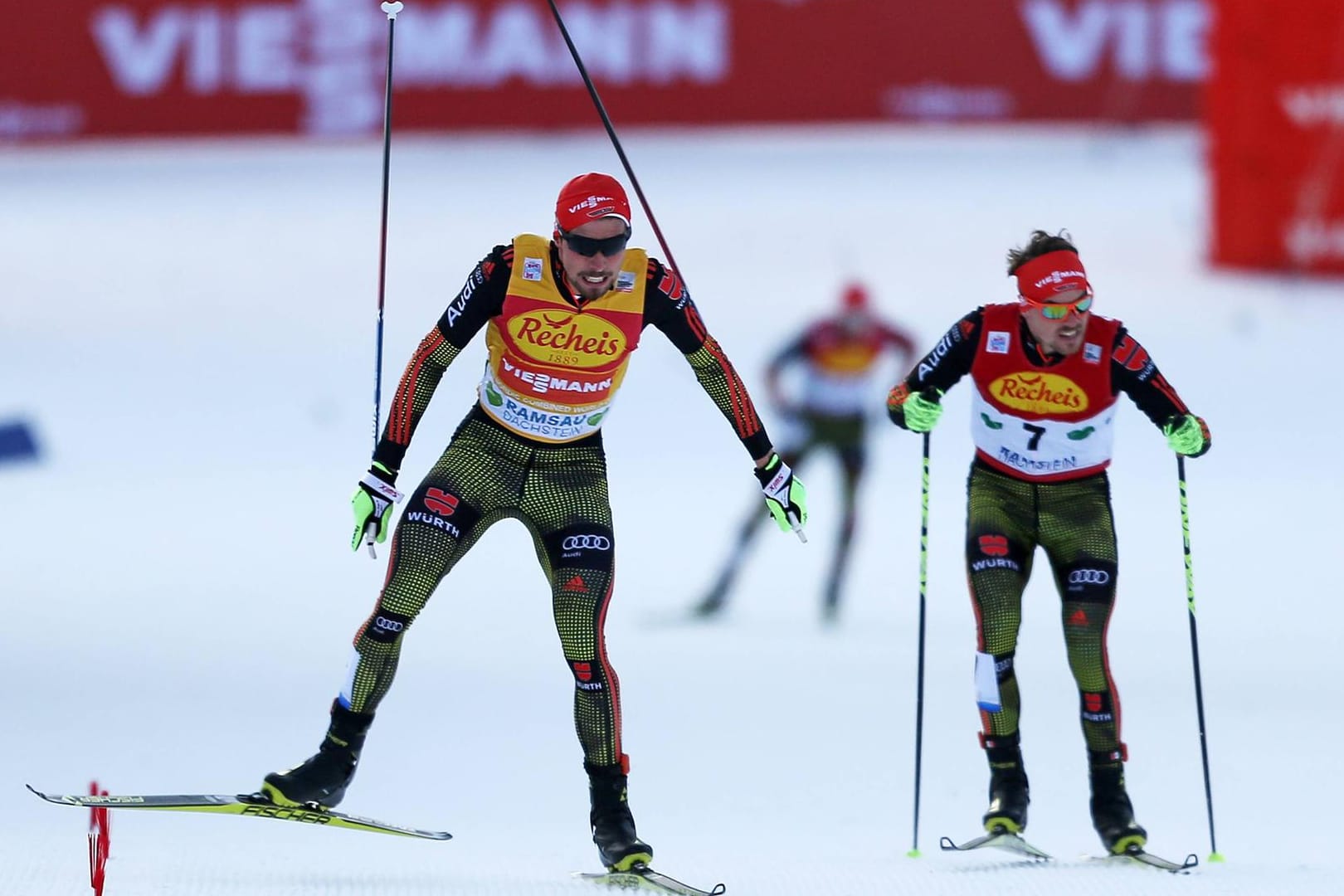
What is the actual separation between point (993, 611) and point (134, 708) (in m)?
3.86

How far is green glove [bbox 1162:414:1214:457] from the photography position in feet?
19.3

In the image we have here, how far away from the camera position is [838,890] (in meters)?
5.26

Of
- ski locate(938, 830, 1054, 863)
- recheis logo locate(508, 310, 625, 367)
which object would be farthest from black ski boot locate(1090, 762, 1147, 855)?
recheis logo locate(508, 310, 625, 367)

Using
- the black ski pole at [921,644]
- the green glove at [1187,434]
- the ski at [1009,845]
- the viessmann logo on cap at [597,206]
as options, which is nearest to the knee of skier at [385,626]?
the viessmann logo on cap at [597,206]

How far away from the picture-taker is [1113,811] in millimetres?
5918

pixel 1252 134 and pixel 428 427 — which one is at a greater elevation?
pixel 1252 134

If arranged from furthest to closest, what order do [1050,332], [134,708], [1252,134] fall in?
[1252,134]
[134,708]
[1050,332]

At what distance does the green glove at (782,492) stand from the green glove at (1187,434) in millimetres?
1117

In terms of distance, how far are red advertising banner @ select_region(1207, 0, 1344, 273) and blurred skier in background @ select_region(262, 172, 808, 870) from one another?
10734mm

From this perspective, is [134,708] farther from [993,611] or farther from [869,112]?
[869,112]

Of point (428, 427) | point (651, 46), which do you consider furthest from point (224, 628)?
point (651, 46)

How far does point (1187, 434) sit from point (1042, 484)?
441 mm

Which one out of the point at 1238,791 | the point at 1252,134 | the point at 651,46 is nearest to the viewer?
the point at 1238,791

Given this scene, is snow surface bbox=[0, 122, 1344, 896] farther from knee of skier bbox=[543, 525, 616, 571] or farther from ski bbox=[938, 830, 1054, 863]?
knee of skier bbox=[543, 525, 616, 571]
